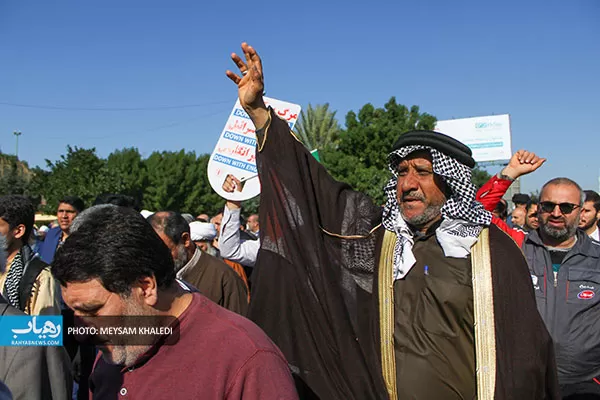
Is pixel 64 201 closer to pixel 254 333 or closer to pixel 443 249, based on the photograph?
pixel 443 249

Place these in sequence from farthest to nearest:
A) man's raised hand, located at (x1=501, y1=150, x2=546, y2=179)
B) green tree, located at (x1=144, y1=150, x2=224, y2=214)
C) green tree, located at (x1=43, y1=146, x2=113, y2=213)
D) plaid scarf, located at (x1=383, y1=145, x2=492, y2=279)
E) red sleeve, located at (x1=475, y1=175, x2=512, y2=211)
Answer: green tree, located at (x1=144, y1=150, x2=224, y2=214) < green tree, located at (x1=43, y1=146, x2=113, y2=213) < red sleeve, located at (x1=475, y1=175, x2=512, y2=211) < man's raised hand, located at (x1=501, y1=150, x2=546, y2=179) < plaid scarf, located at (x1=383, y1=145, x2=492, y2=279)

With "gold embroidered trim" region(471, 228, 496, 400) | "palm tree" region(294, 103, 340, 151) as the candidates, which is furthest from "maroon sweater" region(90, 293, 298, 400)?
"palm tree" region(294, 103, 340, 151)

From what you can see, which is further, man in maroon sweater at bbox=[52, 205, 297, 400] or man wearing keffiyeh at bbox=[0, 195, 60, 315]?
man wearing keffiyeh at bbox=[0, 195, 60, 315]

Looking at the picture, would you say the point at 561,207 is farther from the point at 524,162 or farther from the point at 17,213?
the point at 17,213

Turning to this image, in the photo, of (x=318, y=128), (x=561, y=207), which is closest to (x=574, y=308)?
(x=561, y=207)

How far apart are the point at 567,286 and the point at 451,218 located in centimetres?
144

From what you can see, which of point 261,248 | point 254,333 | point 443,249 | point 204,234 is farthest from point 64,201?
point 254,333

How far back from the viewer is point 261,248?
2664 mm

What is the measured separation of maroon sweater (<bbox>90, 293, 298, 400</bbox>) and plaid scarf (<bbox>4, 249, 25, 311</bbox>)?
68.3 inches

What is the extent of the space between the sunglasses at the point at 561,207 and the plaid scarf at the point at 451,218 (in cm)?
139

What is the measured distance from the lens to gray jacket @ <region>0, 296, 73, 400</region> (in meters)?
2.46

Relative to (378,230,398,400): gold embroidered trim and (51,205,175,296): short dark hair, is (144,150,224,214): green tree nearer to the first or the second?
(378,230,398,400): gold embroidered trim

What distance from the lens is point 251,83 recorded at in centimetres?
258
